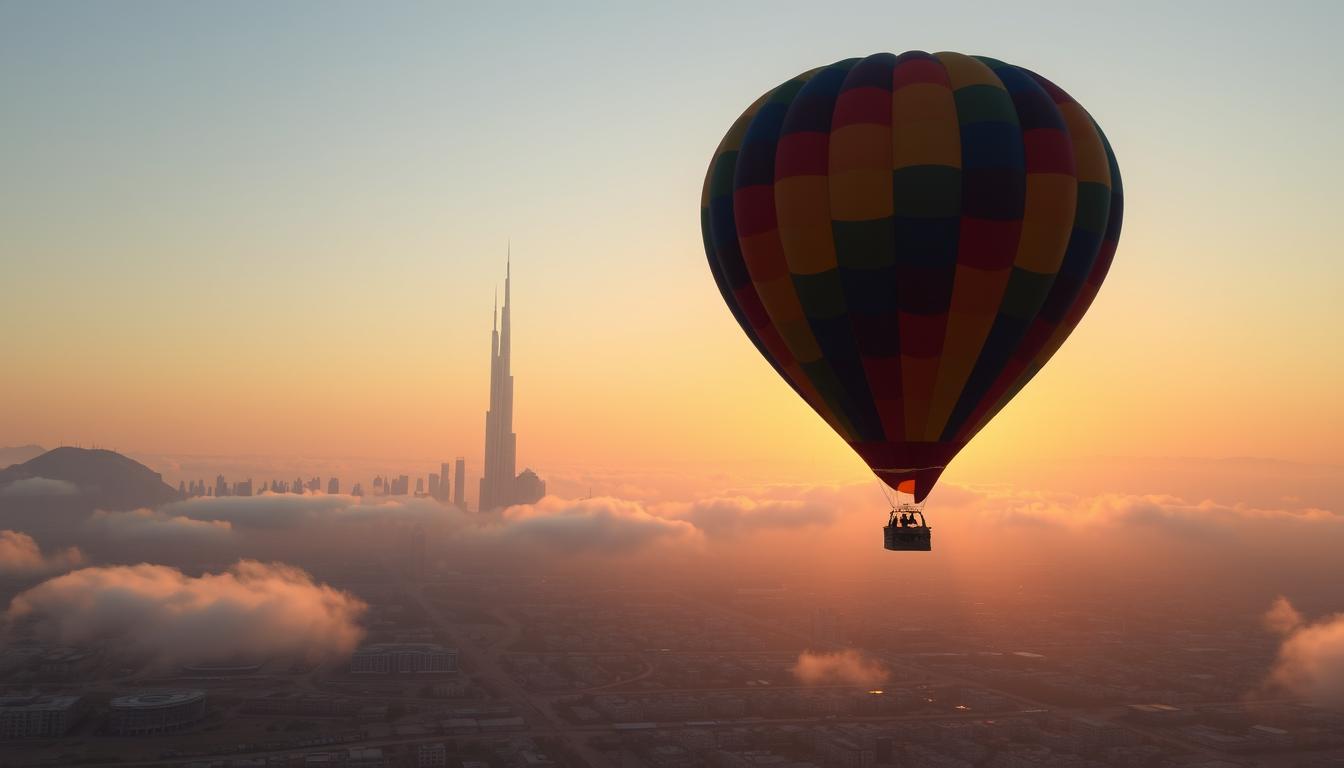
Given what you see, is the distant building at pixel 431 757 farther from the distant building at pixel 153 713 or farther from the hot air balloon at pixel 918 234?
the hot air balloon at pixel 918 234

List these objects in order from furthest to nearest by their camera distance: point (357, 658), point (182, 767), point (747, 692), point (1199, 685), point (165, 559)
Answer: point (165, 559) → point (357, 658) → point (1199, 685) → point (747, 692) → point (182, 767)

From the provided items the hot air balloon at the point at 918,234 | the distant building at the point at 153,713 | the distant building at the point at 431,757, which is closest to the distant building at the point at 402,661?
the distant building at the point at 153,713

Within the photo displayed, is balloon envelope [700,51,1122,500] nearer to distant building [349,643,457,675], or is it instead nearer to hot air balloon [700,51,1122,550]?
hot air balloon [700,51,1122,550]

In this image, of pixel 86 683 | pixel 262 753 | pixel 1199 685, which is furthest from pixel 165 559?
pixel 1199 685

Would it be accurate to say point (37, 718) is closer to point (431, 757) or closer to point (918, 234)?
point (431, 757)

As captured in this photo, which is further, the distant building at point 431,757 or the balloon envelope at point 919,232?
the distant building at point 431,757

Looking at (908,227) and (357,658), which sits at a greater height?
(908,227)

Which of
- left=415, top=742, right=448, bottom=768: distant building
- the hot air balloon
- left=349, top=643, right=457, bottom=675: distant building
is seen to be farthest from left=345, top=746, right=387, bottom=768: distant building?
the hot air balloon

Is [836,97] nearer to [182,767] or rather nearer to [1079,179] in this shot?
[1079,179]
